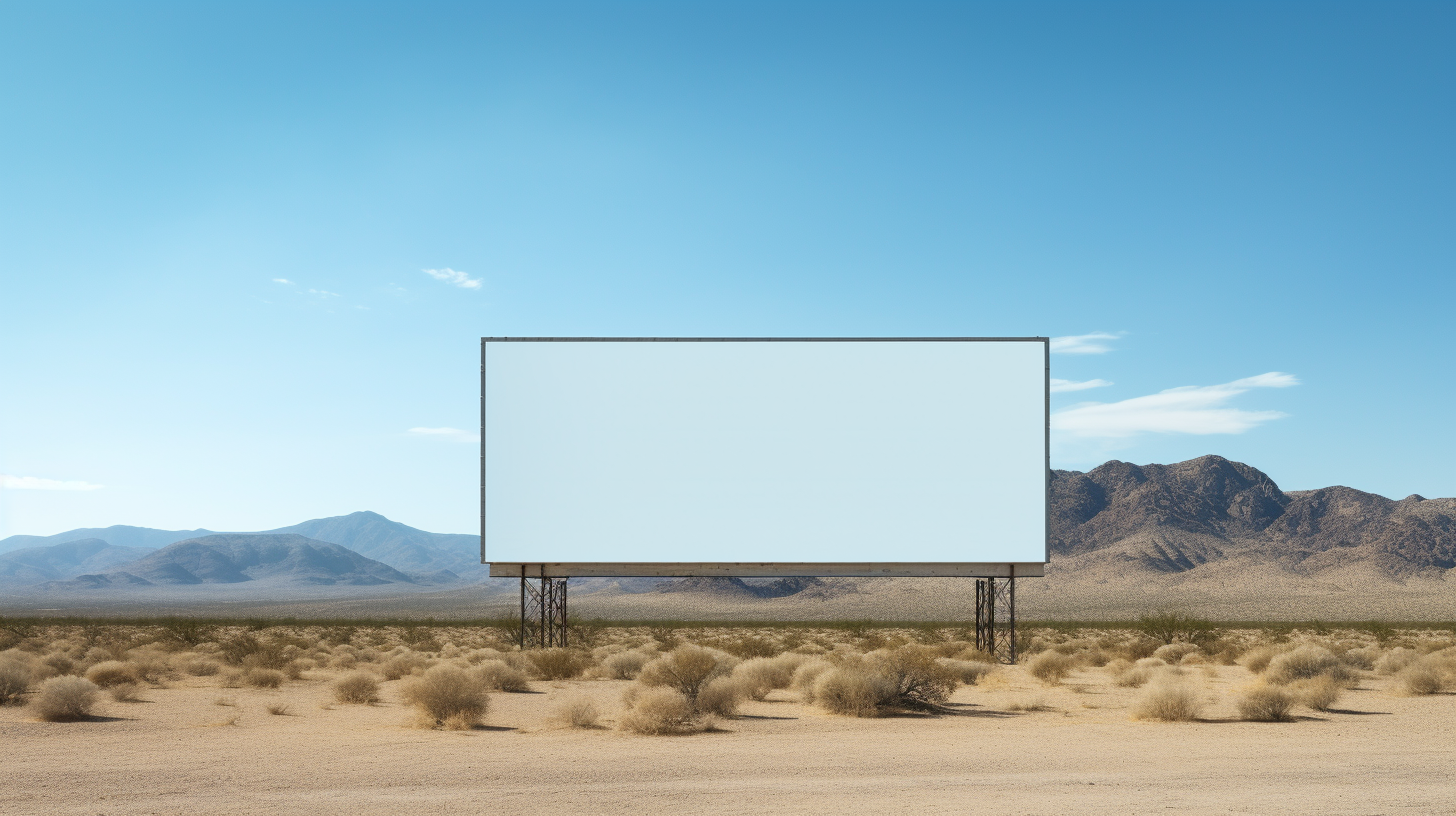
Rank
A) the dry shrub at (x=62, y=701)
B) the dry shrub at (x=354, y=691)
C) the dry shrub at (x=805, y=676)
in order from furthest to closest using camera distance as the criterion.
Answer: the dry shrub at (x=805, y=676), the dry shrub at (x=354, y=691), the dry shrub at (x=62, y=701)

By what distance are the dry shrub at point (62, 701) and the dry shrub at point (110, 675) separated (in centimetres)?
526

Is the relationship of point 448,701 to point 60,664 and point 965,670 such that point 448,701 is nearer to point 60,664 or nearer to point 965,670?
point 965,670

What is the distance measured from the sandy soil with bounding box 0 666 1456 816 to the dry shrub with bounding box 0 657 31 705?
3.16ft

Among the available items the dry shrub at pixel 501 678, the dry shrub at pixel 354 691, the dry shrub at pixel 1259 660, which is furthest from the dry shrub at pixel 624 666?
the dry shrub at pixel 1259 660

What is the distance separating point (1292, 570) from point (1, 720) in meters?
124

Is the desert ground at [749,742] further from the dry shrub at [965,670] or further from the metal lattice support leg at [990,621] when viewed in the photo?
the metal lattice support leg at [990,621]

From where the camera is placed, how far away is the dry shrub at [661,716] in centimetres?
1572

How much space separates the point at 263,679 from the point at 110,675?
305cm

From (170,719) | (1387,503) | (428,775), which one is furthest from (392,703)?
(1387,503)

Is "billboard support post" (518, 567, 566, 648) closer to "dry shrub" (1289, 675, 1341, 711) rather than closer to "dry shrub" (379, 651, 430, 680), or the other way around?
"dry shrub" (379, 651, 430, 680)

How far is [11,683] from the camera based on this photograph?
19.7 m

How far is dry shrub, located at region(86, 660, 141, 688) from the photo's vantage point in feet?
75.3

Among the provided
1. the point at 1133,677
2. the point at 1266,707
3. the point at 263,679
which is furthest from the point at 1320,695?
the point at 263,679

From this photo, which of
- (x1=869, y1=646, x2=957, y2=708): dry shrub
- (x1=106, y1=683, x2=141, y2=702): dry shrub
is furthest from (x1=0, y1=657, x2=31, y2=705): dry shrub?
(x1=869, y1=646, x2=957, y2=708): dry shrub
